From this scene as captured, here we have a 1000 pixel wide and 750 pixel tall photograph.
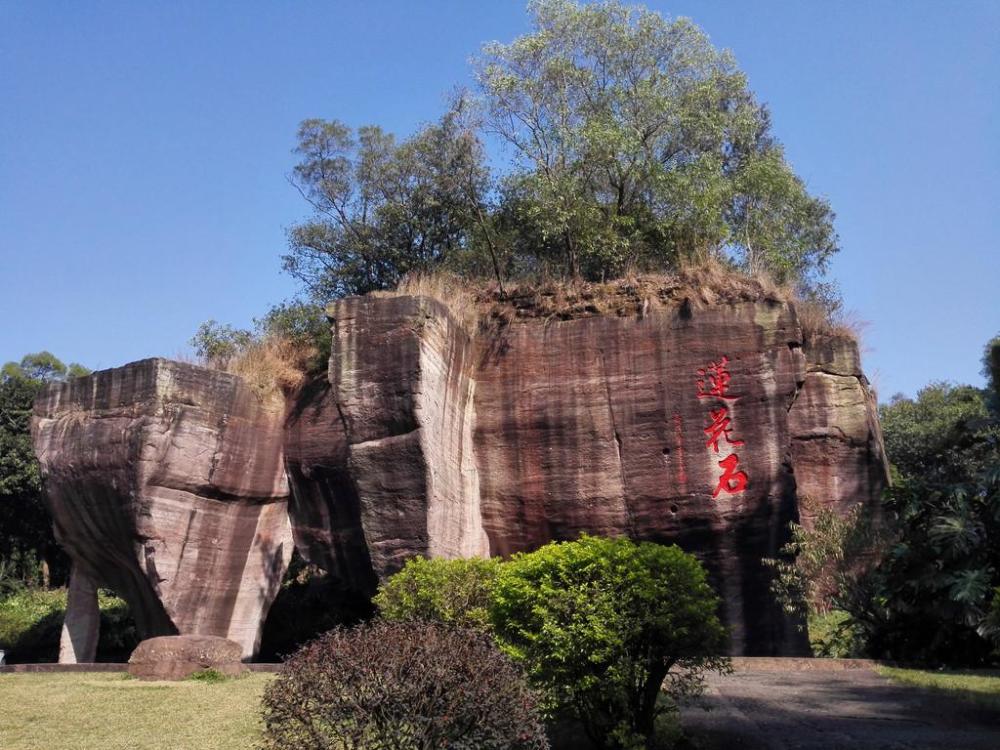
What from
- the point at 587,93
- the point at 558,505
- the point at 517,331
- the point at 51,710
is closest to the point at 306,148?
the point at 587,93

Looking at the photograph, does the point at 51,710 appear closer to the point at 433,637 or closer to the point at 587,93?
the point at 433,637

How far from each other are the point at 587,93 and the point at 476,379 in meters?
5.64

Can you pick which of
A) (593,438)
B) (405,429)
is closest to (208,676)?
(405,429)

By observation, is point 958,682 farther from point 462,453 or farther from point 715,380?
point 462,453

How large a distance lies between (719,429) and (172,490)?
25.9ft

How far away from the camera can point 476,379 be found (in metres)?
13.8

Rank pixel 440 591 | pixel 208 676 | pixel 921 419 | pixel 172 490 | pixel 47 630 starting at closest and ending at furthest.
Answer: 1. pixel 440 591
2. pixel 208 676
3. pixel 172 490
4. pixel 47 630
5. pixel 921 419

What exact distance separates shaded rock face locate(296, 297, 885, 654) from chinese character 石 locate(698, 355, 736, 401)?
0.02 m

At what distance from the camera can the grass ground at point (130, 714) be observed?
6.84 m

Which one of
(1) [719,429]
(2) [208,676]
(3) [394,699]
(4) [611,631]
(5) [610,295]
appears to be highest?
(5) [610,295]

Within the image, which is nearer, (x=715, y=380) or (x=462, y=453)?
(x=715, y=380)

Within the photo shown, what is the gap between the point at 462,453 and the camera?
43.1ft

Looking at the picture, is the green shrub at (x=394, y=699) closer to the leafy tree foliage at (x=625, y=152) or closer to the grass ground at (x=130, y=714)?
the grass ground at (x=130, y=714)

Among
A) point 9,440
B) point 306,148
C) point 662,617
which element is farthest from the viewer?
point 9,440
